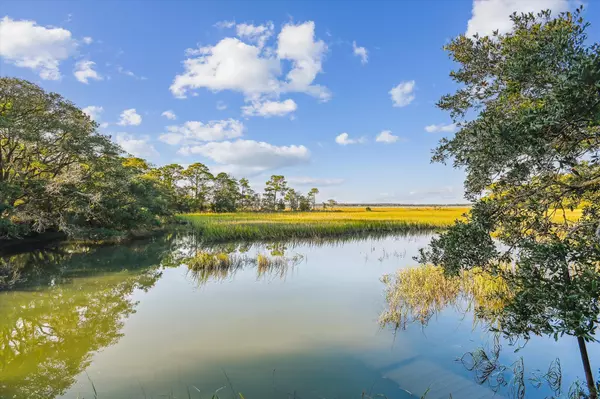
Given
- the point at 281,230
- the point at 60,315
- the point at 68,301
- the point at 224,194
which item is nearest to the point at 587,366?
the point at 60,315

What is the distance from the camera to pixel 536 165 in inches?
102

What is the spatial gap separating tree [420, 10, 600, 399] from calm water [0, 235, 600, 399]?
1.87m

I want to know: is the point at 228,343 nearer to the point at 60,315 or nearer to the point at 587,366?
the point at 60,315

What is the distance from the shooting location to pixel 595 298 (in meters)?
2.17

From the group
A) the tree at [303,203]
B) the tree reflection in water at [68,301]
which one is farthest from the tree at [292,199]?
the tree reflection in water at [68,301]

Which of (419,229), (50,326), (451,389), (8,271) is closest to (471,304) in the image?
(451,389)

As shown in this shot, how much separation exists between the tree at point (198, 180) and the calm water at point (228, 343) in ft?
131

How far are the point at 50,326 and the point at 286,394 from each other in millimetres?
4965

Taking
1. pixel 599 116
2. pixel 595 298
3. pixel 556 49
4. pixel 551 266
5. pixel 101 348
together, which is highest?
pixel 556 49

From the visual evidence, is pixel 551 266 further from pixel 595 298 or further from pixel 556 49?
pixel 556 49

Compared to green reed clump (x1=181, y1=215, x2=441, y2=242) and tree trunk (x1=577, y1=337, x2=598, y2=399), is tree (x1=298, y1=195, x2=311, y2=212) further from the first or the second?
tree trunk (x1=577, y1=337, x2=598, y2=399)

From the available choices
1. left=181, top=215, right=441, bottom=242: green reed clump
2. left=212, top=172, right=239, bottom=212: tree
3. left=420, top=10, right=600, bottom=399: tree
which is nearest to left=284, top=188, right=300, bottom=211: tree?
left=212, top=172, right=239, bottom=212: tree

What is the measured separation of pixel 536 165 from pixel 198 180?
50334 mm

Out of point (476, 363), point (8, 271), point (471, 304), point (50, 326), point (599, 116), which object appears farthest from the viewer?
point (8, 271)
